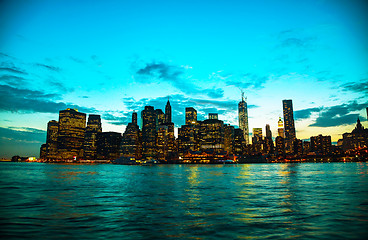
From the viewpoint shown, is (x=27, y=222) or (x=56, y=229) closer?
(x=56, y=229)

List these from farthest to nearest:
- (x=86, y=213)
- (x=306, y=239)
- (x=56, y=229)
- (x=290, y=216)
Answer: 1. (x=86, y=213)
2. (x=290, y=216)
3. (x=56, y=229)
4. (x=306, y=239)

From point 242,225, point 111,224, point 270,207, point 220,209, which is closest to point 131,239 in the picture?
point 111,224

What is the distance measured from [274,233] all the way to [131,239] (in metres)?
10.2

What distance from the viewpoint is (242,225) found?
2070cm

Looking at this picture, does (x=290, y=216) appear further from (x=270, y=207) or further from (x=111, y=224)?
(x=111, y=224)

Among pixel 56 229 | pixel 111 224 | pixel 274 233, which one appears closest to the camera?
pixel 274 233

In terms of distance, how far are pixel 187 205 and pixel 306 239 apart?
16.1m

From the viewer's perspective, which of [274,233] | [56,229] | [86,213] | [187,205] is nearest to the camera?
[274,233]

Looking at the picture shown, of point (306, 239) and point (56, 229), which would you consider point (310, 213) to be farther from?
point (56, 229)

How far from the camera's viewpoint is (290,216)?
78.3 ft

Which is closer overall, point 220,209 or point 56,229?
point 56,229

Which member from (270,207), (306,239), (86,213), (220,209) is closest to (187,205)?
(220,209)

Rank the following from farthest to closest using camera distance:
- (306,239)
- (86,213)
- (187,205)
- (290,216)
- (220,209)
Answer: (187,205)
(220,209)
(86,213)
(290,216)
(306,239)

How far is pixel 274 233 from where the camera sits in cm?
1823
